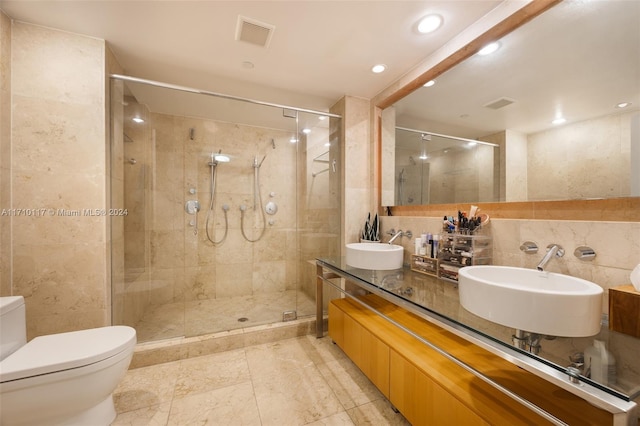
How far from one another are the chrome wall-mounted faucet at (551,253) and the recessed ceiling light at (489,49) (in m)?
1.08

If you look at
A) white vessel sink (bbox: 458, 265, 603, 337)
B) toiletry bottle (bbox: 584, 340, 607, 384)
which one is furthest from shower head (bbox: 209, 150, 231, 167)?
toiletry bottle (bbox: 584, 340, 607, 384)

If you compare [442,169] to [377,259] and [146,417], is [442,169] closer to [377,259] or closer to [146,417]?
[377,259]

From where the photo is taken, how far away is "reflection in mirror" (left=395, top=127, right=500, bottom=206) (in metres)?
1.47

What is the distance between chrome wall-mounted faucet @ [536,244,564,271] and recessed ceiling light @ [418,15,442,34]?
1.33 meters

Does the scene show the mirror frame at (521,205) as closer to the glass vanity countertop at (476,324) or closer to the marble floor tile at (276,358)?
the glass vanity countertop at (476,324)

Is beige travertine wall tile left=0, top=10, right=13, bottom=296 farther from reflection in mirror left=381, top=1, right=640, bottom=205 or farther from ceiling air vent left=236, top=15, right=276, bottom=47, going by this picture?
reflection in mirror left=381, top=1, right=640, bottom=205

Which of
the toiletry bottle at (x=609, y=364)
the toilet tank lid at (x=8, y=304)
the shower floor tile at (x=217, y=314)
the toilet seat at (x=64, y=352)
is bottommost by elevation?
the shower floor tile at (x=217, y=314)

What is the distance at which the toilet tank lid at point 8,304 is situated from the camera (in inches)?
46.8

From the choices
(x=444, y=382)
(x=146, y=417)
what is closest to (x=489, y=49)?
(x=444, y=382)

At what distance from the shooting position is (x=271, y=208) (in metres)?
2.88

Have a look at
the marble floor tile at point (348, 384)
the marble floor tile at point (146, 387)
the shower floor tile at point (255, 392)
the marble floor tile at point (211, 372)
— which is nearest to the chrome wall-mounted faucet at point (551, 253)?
the shower floor tile at point (255, 392)

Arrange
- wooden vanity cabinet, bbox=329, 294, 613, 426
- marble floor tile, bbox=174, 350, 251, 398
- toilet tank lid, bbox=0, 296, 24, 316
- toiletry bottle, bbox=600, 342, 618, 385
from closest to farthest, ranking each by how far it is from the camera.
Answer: toiletry bottle, bbox=600, 342, 618, 385 → wooden vanity cabinet, bbox=329, 294, 613, 426 → toilet tank lid, bbox=0, 296, 24, 316 → marble floor tile, bbox=174, 350, 251, 398

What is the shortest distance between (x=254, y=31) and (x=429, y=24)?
1.04 metres

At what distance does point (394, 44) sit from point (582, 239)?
58.0 inches
